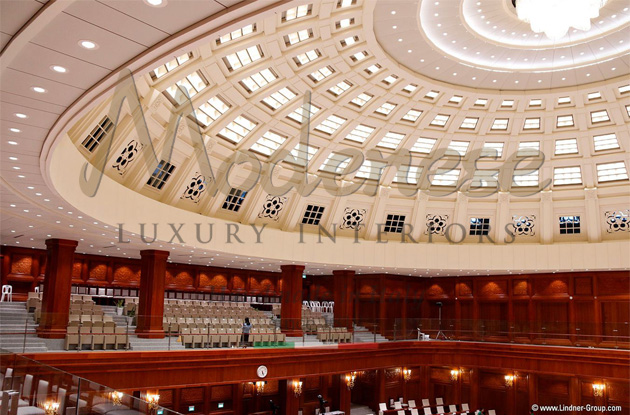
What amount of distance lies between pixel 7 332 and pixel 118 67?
1170 centimetres

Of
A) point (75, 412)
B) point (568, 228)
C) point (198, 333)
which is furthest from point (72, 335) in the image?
point (568, 228)

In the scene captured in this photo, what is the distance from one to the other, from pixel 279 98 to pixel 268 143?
9.68ft

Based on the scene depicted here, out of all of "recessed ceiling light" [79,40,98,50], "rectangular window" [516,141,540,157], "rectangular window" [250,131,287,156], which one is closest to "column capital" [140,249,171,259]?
"rectangular window" [250,131,287,156]

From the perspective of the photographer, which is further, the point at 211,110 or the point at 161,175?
the point at 161,175

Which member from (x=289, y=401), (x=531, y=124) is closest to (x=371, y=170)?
(x=531, y=124)

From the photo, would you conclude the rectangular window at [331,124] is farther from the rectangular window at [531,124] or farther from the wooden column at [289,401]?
the wooden column at [289,401]

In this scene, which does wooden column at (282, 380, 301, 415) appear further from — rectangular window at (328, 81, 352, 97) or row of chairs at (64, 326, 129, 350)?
rectangular window at (328, 81, 352, 97)

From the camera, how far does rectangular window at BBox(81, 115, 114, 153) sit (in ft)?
47.6

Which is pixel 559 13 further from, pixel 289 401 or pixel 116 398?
pixel 289 401

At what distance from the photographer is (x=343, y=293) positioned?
102 feet

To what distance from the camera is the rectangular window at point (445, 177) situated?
27766mm

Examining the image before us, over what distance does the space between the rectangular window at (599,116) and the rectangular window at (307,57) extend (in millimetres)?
13645

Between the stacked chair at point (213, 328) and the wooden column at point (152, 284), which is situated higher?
the wooden column at point (152, 284)

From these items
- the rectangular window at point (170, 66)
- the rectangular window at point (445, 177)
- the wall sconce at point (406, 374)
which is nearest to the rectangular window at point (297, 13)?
the rectangular window at point (170, 66)
